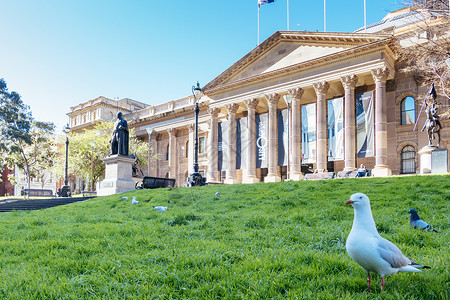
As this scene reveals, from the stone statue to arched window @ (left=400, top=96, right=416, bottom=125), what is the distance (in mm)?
24131

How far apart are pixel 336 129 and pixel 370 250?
27901 millimetres

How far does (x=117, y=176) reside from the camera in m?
19.5

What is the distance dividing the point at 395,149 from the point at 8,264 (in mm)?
31060

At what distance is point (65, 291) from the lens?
3785 millimetres

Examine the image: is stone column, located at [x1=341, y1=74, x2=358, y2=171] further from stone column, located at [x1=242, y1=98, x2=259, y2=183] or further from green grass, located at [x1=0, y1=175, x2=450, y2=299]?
green grass, located at [x1=0, y1=175, x2=450, y2=299]

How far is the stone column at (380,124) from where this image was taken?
84.8 ft

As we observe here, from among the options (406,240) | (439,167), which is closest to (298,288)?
(406,240)

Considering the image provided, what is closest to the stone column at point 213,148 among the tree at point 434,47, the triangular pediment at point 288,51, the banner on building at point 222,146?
the banner on building at point 222,146

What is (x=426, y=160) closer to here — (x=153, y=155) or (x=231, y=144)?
(x=231, y=144)

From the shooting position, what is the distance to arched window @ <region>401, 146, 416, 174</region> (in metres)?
29.3

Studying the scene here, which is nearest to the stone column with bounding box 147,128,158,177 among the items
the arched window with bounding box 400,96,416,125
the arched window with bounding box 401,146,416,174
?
the arched window with bounding box 401,146,416,174

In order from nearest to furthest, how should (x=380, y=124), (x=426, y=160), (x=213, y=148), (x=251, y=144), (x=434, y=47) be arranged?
(x=426, y=160)
(x=434, y=47)
(x=380, y=124)
(x=251, y=144)
(x=213, y=148)

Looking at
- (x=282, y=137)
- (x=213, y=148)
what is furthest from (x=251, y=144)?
(x=213, y=148)

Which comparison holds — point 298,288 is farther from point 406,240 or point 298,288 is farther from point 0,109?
point 0,109
